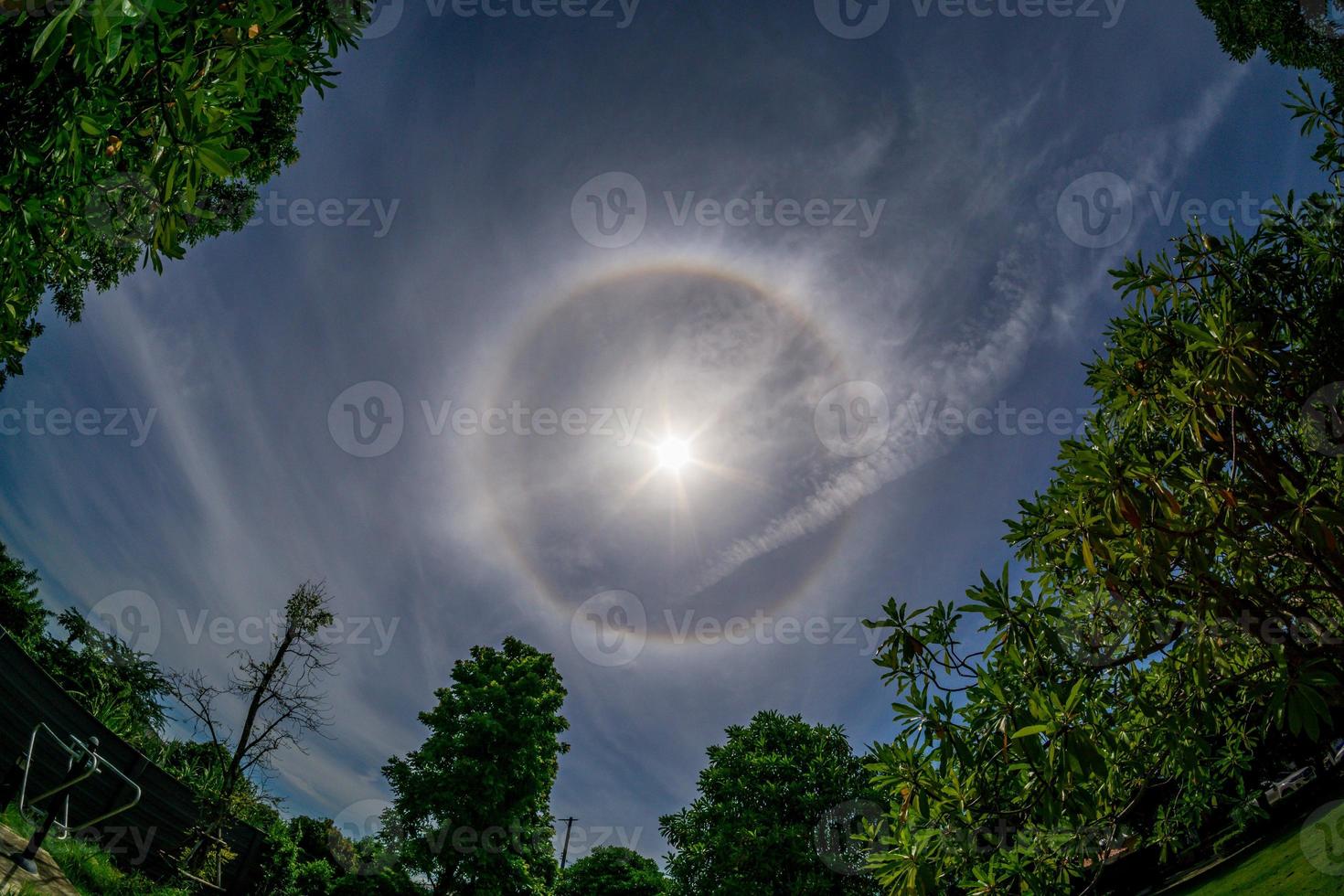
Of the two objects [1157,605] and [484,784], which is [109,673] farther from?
[1157,605]

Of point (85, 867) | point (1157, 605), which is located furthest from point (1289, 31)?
point (85, 867)

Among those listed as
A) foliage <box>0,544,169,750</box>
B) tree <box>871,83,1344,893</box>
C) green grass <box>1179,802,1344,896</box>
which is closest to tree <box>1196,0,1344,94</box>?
tree <box>871,83,1344,893</box>

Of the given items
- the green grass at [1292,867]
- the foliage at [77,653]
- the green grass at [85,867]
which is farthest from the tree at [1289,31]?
the foliage at [77,653]

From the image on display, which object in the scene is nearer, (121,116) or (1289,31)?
(121,116)

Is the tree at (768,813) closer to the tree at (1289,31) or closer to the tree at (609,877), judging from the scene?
the tree at (609,877)

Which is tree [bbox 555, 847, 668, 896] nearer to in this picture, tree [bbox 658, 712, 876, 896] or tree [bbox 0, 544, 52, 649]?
tree [bbox 658, 712, 876, 896]

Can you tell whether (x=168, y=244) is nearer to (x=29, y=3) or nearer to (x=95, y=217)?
(x=29, y=3)

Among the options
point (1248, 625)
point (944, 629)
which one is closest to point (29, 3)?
point (944, 629)
